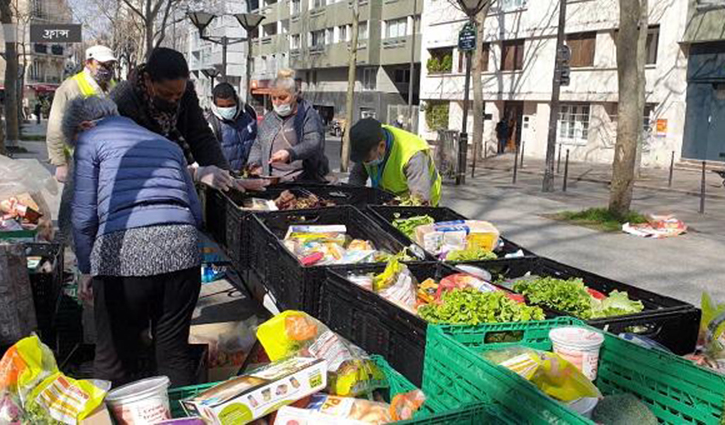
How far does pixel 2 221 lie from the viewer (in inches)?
203

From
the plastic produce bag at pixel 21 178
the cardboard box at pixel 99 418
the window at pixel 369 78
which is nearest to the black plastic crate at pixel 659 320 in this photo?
the cardboard box at pixel 99 418

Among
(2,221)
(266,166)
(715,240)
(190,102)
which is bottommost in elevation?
(715,240)

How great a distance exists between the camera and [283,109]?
584 cm

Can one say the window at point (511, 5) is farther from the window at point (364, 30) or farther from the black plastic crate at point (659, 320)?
the black plastic crate at point (659, 320)

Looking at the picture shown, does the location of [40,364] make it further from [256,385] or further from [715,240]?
[715,240]

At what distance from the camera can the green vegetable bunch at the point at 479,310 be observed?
9.03 feet

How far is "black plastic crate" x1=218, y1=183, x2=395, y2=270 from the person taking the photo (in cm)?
429

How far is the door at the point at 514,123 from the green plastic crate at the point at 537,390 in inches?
1169

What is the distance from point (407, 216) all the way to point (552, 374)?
2.54 meters

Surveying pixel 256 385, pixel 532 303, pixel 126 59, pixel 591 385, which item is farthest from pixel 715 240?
pixel 126 59

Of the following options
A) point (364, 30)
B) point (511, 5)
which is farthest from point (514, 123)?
point (364, 30)

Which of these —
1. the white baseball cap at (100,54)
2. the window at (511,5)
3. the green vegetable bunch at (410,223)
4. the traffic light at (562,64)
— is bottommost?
the green vegetable bunch at (410,223)

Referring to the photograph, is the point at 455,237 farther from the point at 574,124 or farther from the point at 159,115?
the point at 574,124

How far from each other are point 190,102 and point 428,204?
1945 millimetres
